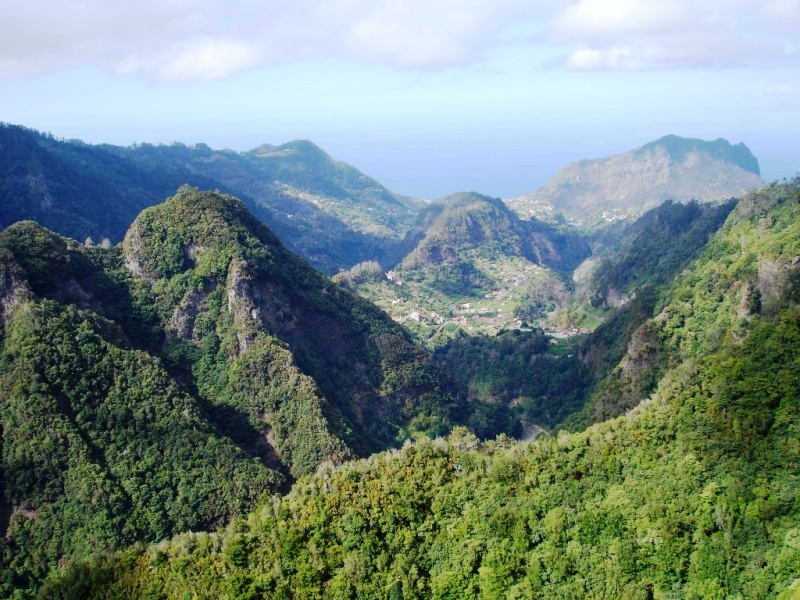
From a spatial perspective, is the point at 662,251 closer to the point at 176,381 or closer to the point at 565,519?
the point at 176,381

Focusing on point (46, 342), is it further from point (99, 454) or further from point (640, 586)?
point (640, 586)

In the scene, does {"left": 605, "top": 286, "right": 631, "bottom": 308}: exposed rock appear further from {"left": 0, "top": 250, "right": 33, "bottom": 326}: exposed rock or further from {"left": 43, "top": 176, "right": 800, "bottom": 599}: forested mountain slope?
{"left": 0, "top": 250, "right": 33, "bottom": 326}: exposed rock

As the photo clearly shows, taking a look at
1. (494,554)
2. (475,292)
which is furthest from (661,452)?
(475,292)

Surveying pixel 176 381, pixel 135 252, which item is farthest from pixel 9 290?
pixel 135 252

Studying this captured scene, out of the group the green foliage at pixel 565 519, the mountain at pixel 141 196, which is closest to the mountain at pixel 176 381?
the green foliage at pixel 565 519

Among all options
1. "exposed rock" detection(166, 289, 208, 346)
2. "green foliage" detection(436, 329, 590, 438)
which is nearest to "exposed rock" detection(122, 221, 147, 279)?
"exposed rock" detection(166, 289, 208, 346)
